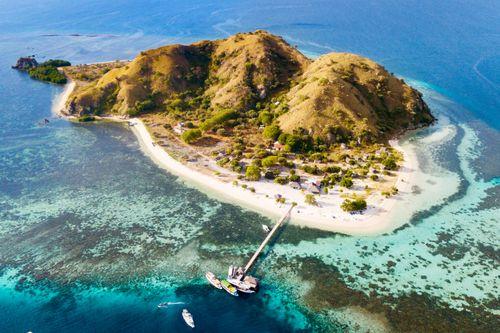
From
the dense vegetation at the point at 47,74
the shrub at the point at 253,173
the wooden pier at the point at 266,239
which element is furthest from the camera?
the dense vegetation at the point at 47,74

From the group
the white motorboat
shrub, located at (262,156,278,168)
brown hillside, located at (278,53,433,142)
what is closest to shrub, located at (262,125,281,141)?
brown hillside, located at (278,53,433,142)

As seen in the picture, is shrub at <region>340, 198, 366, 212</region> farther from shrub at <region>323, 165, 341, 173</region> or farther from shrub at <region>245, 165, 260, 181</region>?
shrub at <region>245, 165, 260, 181</region>

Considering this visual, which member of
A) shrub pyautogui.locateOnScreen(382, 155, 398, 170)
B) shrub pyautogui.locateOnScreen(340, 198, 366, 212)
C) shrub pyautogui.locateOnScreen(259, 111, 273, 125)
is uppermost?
shrub pyautogui.locateOnScreen(259, 111, 273, 125)

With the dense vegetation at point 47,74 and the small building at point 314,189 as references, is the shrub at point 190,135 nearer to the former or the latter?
the small building at point 314,189

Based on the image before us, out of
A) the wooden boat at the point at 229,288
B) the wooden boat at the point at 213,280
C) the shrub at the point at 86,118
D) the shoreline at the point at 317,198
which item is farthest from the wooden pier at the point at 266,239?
the shrub at the point at 86,118

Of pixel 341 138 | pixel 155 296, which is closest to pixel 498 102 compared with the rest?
pixel 341 138

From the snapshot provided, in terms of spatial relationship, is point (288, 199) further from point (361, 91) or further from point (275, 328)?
point (361, 91)
